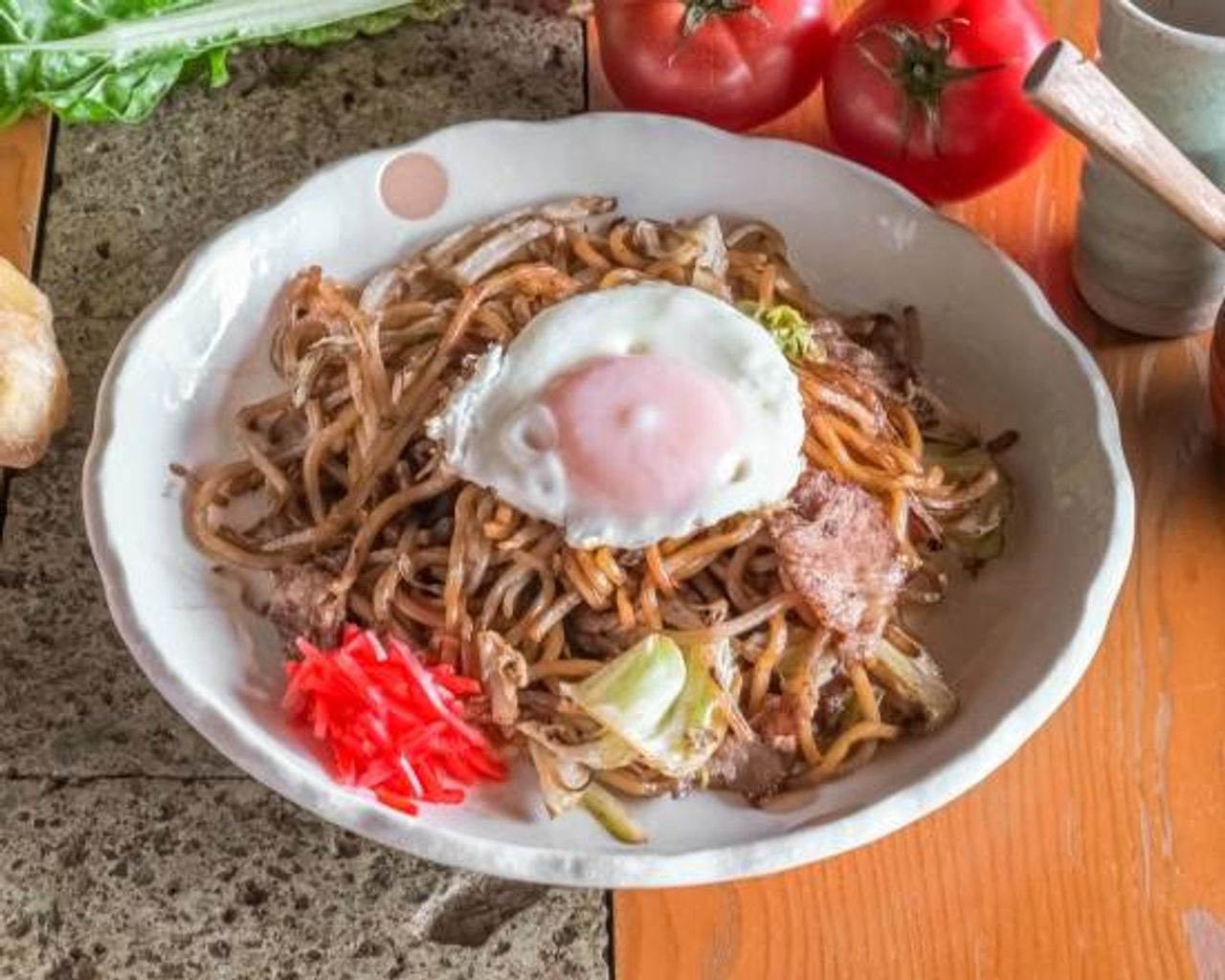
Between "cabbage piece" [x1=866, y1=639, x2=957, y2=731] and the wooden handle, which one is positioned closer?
the wooden handle

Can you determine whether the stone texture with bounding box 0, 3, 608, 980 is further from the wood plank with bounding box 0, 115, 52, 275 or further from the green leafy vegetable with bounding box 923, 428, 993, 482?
the green leafy vegetable with bounding box 923, 428, 993, 482

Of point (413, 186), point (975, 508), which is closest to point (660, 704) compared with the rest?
point (975, 508)

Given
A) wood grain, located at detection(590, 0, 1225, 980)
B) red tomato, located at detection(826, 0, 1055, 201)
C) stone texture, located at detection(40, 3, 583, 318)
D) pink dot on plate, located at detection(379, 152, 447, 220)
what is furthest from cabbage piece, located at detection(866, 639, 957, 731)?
stone texture, located at detection(40, 3, 583, 318)

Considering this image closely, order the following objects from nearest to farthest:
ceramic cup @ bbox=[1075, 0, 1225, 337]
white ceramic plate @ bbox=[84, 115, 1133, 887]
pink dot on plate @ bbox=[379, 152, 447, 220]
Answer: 1. white ceramic plate @ bbox=[84, 115, 1133, 887]
2. ceramic cup @ bbox=[1075, 0, 1225, 337]
3. pink dot on plate @ bbox=[379, 152, 447, 220]

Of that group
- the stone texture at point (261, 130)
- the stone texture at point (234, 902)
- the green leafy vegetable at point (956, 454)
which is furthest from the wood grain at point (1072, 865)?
the stone texture at point (261, 130)

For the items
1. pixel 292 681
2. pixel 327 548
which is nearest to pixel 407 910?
pixel 292 681

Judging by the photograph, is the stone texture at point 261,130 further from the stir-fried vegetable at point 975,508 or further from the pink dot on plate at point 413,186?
the stir-fried vegetable at point 975,508
